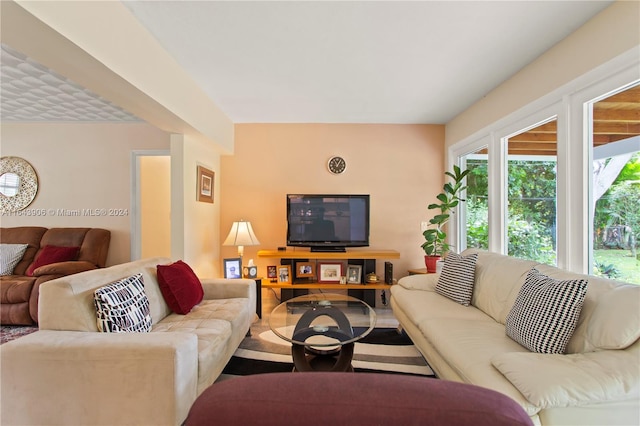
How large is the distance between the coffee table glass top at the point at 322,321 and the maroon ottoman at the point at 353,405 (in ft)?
3.95

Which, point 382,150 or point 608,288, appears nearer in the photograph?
point 608,288

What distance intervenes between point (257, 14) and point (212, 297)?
2292 mm

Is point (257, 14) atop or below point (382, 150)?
atop

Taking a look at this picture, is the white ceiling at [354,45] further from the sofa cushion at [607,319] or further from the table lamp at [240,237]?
the sofa cushion at [607,319]

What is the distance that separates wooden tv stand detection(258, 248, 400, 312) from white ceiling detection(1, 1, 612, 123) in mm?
1810

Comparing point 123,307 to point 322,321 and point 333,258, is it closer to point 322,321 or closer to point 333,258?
point 322,321

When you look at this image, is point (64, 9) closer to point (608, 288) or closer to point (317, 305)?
point (317, 305)

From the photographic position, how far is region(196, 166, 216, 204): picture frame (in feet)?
10.7

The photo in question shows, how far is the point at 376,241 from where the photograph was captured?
13.1 ft

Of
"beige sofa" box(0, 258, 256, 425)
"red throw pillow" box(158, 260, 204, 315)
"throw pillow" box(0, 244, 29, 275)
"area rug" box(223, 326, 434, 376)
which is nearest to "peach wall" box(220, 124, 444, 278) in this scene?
"area rug" box(223, 326, 434, 376)

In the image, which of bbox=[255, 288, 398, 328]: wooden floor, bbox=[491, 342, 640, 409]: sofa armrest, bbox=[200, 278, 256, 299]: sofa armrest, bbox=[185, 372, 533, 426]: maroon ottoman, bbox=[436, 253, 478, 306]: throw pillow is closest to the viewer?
bbox=[185, 372, 533, 426]: maroon ottoman

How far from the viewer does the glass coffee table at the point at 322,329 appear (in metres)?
1.76

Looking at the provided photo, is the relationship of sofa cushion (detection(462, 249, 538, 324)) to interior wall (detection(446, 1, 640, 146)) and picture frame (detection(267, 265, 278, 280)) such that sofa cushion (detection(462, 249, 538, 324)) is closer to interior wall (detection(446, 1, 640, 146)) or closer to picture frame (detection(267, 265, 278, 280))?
interior wall (detection(446, 1, 640, 146))

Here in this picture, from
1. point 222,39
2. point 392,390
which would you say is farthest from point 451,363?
point 222,39
